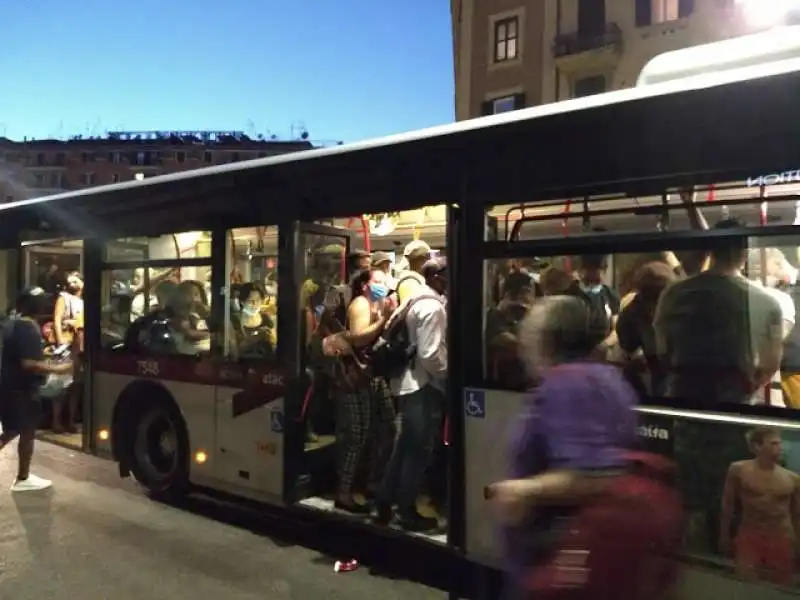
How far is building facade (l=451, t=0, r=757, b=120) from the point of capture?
23594 mm

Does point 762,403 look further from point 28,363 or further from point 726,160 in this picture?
point 28,363

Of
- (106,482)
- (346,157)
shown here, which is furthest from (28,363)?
(346,157)

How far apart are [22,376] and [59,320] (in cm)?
262

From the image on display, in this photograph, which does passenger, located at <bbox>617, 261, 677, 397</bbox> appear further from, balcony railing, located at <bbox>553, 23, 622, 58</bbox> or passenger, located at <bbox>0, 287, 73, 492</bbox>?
balcony railing, located at <bbox>553, 23, 622, 58</bbox>

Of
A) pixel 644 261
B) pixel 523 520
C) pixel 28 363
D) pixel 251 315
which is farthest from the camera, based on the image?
pixel 28 363

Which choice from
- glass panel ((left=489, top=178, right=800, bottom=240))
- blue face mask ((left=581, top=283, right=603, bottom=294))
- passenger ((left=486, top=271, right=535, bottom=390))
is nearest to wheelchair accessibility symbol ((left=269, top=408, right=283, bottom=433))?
passenger ((left=486, top=271, right=535, bottom=390))

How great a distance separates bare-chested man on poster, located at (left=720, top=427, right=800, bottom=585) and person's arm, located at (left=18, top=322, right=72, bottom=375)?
5913 millimetres

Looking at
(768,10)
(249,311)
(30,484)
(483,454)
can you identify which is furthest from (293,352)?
(768,10)

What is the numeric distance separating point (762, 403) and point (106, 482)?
625 cm

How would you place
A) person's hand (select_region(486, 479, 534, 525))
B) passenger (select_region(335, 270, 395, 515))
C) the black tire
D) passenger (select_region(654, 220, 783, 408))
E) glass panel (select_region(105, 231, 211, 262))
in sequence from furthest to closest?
1. the black tire
2. glass panel (select_region(105, 231, 211, 262))
3. passenger (select_region(335, 270, 395, 515))
4. passenger (select_region(654, 220, 783, 408))
5. person's hand (select_region(486, 479, 534, 525))

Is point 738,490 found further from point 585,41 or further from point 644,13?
point 644,13

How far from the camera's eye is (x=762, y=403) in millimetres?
3805

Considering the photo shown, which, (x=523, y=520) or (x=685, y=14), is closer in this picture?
(x=523, y=520)

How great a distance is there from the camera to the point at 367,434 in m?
5.85
